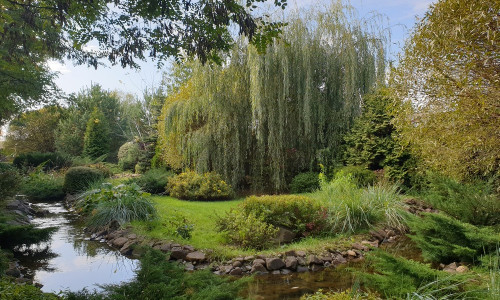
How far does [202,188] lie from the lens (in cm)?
1039

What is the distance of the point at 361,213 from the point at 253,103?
16.2ft

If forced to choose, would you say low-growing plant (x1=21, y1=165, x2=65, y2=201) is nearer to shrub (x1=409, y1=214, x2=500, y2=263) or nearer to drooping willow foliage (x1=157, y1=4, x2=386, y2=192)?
drooping willow foliage (x1=157, y1=4, x2=386, y2=192)

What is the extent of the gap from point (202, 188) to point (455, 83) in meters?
7.09

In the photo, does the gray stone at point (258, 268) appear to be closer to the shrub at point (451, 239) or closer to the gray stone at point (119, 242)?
the shrub at point (451, 239)

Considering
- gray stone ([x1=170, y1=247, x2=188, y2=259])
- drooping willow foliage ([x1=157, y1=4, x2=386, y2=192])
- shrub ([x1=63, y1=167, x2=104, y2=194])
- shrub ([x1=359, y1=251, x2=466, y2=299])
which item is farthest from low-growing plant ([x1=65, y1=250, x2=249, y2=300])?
shrub ([x1=63, y1=167, x2=104, y2=194])

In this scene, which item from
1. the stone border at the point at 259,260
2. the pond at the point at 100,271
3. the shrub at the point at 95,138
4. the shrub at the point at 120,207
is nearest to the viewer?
the pond at the point at 100,271

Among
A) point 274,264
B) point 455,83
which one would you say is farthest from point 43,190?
point 455,83

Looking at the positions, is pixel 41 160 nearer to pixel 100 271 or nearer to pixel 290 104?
pixel 290 104

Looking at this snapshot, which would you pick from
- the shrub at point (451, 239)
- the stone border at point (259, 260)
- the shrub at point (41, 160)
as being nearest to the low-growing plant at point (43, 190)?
the shrub at point (41, 160)

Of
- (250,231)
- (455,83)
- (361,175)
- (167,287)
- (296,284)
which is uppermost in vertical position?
(455,83)

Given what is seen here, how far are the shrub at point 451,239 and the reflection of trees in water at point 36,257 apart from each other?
5.61m

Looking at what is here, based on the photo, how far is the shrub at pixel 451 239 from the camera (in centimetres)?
426

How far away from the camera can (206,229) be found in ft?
22.8

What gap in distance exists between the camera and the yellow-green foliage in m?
5.34
